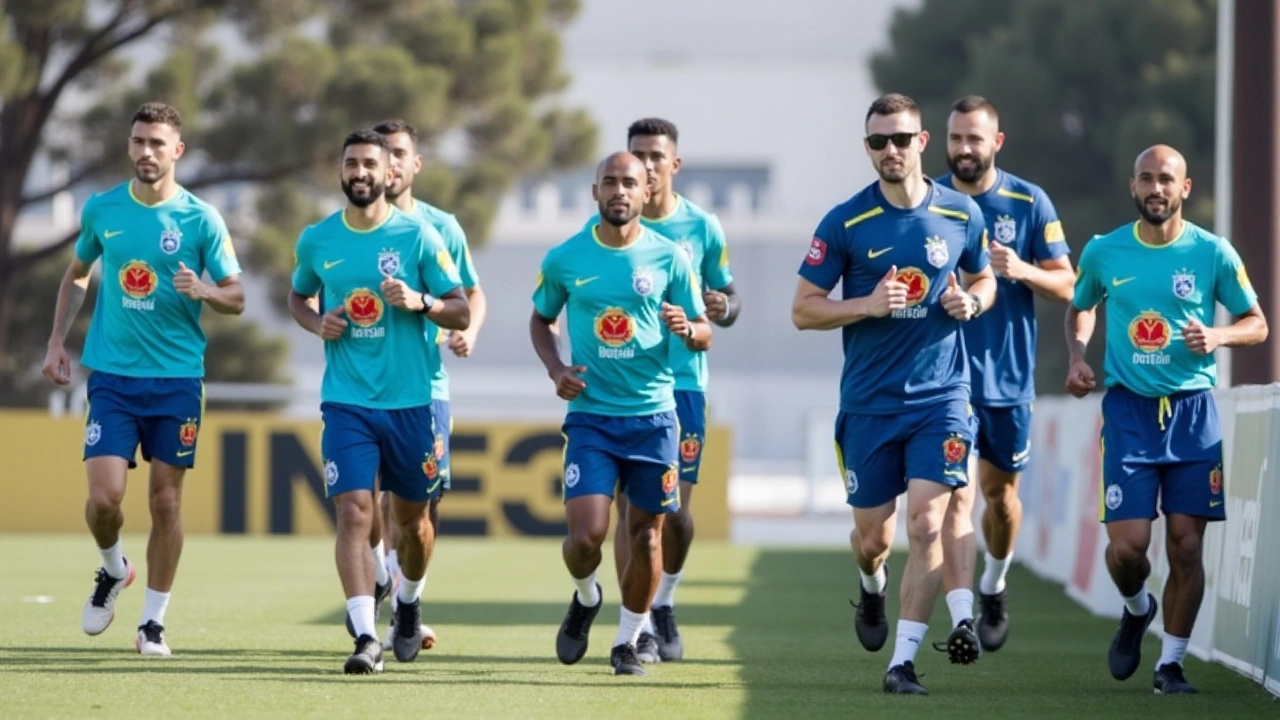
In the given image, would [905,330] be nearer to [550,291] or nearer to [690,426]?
[550,291]

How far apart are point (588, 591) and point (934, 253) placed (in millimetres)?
2153

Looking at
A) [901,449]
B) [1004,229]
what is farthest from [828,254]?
[1004,229]

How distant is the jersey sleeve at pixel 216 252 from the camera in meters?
11.0

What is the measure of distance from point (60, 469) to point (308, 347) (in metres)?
29.3

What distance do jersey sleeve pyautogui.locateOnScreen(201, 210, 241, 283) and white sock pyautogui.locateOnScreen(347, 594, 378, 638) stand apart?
1.82 metres

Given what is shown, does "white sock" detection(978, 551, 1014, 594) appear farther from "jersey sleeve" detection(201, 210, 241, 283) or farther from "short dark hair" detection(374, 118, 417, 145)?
"jersey sleeve" detection(201, 210, 241, 283)

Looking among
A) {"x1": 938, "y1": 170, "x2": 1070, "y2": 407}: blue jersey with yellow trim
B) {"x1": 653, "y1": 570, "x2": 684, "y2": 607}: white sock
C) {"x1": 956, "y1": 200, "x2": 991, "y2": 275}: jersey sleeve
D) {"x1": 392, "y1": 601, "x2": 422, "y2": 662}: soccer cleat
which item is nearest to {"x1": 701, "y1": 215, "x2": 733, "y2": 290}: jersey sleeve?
{"x1": 938, "y1": 170, "x2": 1070, "y2": 407}: blue jersey with yellow trim

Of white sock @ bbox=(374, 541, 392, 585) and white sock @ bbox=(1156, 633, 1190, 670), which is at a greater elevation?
white sock @ bbox=(374, 541, 392, 585)

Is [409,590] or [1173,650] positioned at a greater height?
[409,590]

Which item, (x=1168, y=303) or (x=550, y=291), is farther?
(x=550, y=291)

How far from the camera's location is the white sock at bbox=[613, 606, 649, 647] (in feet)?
33.8

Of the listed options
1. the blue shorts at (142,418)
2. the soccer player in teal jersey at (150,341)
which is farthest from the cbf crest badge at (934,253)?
the blue shorts at (142,418)

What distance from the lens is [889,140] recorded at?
31.3ft

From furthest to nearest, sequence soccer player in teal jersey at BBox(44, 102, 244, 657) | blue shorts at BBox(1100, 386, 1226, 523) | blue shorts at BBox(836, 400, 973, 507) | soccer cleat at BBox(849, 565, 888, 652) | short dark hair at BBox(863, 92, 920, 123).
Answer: soccer player in teal jersey at BBox(44, 102, 244, 657), soccer cleat at BBox(849, 565, 888, 652), blue shorts at BBox(1100, 386, 1226, 523), blue shorts at BBox(836, 400, 973, 507), short dark hair at BBox(863, 92, 920, 123)
